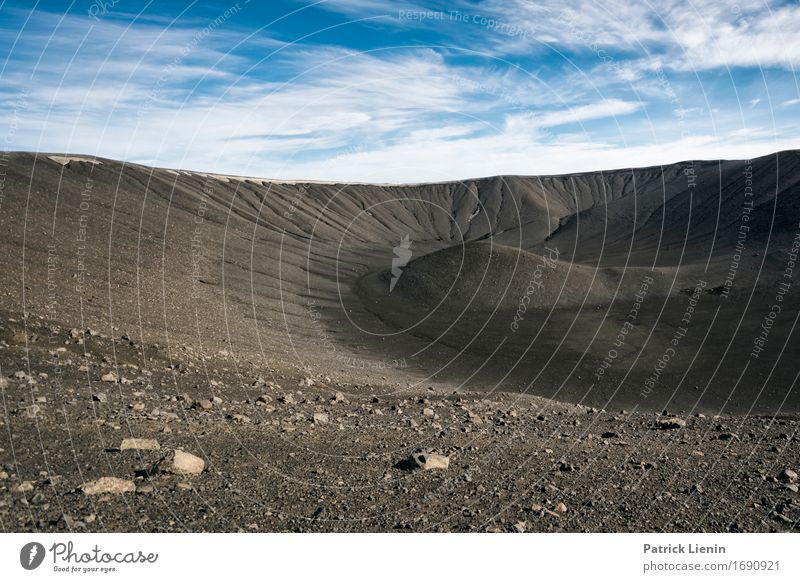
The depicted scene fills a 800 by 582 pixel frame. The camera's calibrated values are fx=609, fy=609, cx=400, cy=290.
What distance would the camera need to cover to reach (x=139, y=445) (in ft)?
31.0

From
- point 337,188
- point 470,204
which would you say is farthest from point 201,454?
point 470,204

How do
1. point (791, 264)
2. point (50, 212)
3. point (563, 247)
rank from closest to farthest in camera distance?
1. point (50, 212)
2. point (791, 264)
3. point (563, 247)

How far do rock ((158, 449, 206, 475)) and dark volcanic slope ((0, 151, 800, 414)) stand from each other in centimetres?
1251

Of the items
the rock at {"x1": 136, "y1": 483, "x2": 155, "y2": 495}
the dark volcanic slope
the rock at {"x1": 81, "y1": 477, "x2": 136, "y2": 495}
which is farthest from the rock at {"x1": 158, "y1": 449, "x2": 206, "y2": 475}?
the dark volcanic slope

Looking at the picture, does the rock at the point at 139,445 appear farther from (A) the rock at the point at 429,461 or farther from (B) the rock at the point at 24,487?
(A) the rock at the point at 429,461

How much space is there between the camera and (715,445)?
1258 cm

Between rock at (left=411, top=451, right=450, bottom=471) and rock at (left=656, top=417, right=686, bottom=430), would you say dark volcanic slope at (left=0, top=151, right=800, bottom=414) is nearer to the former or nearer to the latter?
rock at (left=656, top=417, right=686, bottom=430)

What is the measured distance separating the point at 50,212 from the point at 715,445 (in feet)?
140

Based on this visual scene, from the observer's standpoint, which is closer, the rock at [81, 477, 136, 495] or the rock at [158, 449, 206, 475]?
the rock at [81, 477, 136, 495]

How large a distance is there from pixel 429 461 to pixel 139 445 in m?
4.59

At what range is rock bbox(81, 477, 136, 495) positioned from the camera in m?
7.71

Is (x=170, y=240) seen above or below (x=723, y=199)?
below

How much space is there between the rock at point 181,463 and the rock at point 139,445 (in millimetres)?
627

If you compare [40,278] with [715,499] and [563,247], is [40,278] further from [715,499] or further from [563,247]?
[563,247]
